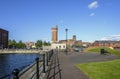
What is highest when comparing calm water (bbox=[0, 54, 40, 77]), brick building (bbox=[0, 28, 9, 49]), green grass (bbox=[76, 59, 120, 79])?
brick building (bbox=[0, 28, 9, 49])

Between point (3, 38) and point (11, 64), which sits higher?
point (3, 38)

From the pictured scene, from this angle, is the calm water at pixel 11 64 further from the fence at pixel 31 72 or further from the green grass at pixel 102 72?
the green grass at pixel 102 72

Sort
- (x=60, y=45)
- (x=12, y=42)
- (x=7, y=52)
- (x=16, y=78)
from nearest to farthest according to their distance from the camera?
(x=16, y=78) → (x=7, y=52) → (x=60, y=45) → (x=12, y=42)

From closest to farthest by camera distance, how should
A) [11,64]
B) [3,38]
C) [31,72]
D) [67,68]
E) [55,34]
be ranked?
[31,72]
[67,68]
[11,64]
[3,38]
[55,34]

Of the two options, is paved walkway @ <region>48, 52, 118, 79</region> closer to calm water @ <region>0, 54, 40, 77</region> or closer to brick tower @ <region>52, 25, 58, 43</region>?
calm water @ <region>0, 54, 40, 77</region>

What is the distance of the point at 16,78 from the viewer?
5.95 metres

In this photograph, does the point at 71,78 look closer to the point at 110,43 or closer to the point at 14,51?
the point at 14,51

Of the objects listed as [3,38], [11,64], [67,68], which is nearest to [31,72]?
[67,68]

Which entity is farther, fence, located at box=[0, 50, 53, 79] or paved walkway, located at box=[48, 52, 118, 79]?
paved walkway, located at box=[48, 52, 118, 79]

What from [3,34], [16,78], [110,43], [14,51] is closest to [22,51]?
[14,51]

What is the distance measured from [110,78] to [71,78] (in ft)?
8.36

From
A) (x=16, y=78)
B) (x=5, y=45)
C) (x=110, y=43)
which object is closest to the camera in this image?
(x=16, y=78)

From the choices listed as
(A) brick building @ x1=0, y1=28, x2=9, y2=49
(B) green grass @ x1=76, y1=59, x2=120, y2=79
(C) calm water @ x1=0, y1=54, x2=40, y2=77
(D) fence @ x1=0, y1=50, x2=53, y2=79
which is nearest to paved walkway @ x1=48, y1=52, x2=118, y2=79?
(B) green grass @ x1=76, y1=59, x2=120, y2=79

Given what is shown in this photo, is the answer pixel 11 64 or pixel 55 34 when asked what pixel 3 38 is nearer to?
pixel 55 34
